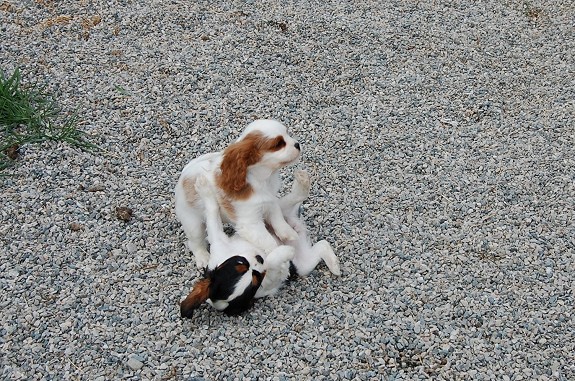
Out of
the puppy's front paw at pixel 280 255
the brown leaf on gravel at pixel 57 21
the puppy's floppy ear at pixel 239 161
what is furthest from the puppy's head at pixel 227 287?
the brown leaf on gravel at pixel 57 21

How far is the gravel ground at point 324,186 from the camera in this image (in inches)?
175

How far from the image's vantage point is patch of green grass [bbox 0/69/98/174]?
6055 mm

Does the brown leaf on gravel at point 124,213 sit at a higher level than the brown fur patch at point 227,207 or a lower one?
lower

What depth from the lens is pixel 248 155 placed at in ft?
14.7

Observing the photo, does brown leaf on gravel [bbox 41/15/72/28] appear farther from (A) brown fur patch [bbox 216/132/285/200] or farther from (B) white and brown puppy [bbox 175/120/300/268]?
(A) brown fur patch [bbox 216/132/285/200]

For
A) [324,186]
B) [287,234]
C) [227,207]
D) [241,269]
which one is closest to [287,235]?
[287,234]

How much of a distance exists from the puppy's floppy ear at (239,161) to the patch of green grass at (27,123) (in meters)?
2.01

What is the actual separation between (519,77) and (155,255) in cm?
426

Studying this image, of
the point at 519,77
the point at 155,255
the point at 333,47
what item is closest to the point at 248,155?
the point at 155,255

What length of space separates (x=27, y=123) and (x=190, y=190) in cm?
223

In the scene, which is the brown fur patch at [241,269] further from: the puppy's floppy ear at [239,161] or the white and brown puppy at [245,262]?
the puppy's floppy ear at [239,161]

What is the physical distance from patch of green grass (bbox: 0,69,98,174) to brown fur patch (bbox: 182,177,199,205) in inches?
65.7

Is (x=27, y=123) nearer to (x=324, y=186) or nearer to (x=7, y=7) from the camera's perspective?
(x=7, y=7)

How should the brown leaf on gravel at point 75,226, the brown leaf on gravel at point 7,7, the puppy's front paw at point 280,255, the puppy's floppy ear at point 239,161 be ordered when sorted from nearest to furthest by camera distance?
the puppy's floppy ear at point 239,161, the puppy's front paw at point 280,255, the brown leaf on gravel at point 75,226, the brown leaf on gravel at point 7,7
